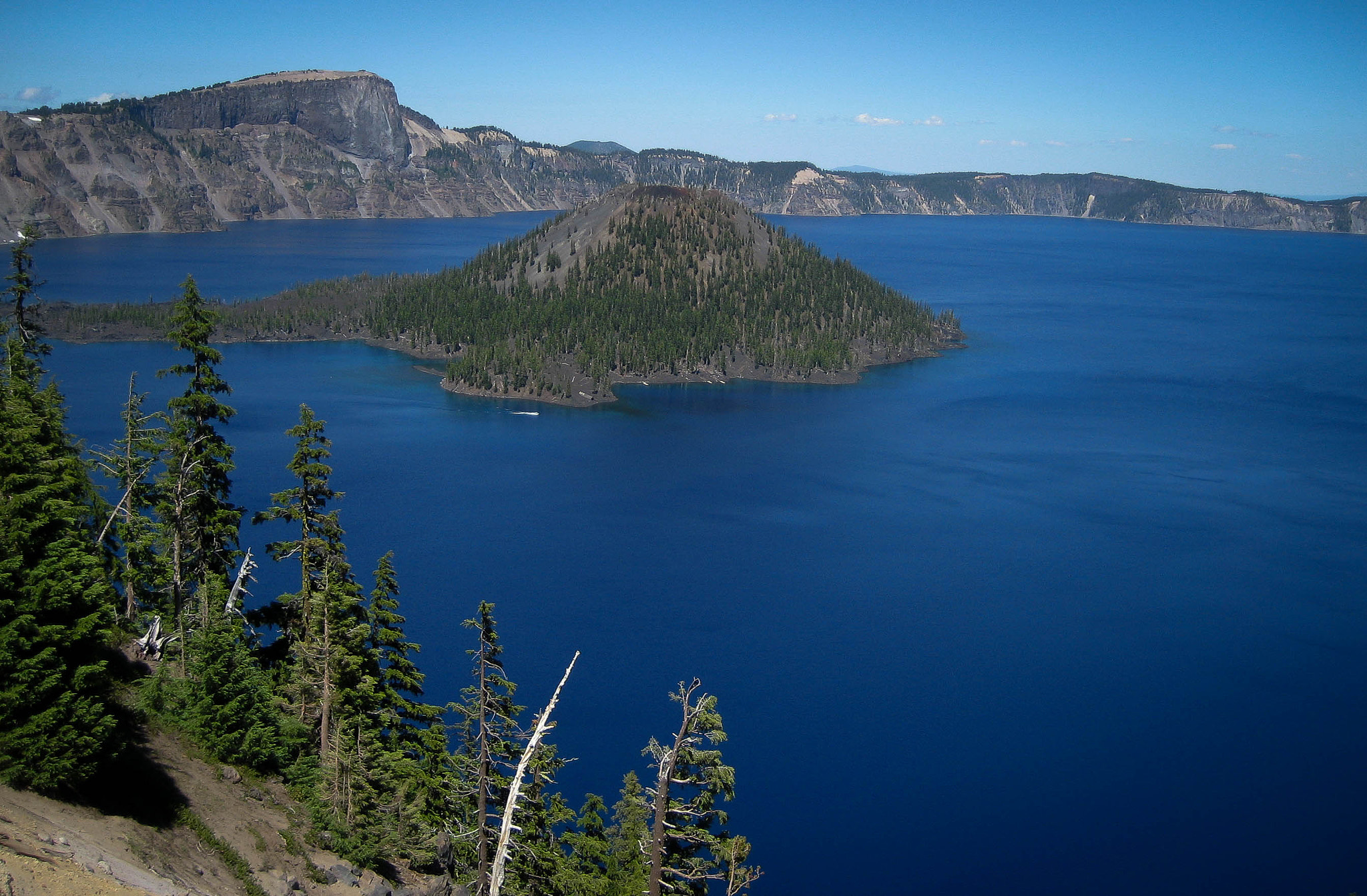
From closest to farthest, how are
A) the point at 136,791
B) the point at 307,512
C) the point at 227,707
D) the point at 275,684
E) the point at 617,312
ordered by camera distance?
1. the point at 136,791
2. the point at 227,707
3. the point at 307,512
4. the point at 275,684
5. the point at 617,312

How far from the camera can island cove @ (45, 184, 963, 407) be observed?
133 m

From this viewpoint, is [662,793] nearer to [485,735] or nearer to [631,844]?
[485,735]

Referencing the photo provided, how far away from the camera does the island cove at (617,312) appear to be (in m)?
133

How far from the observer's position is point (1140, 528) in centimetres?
7675

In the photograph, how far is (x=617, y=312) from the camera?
14525 cm

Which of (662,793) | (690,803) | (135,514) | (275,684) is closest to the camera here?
(662,793)

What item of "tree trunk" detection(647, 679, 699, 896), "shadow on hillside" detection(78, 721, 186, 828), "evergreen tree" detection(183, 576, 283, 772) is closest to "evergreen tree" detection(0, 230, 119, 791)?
"shadow on hillside" detection(78, 721, 186, 828)

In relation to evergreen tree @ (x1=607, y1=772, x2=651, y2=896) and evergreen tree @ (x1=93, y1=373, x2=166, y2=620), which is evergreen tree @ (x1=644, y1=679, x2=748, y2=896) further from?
evergreen tree @ (x1=93, y1=373, x2=166, y2=620)

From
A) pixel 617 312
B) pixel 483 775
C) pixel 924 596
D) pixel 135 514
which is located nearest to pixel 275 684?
pixel 135 514

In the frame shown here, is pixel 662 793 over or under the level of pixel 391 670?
over

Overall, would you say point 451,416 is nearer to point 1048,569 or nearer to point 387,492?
point 387,492

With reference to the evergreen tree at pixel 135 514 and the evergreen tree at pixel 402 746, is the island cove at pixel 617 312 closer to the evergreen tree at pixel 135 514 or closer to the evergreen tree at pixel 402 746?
the evergreen tree at pixel 135 514

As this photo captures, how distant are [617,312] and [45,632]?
412 ft

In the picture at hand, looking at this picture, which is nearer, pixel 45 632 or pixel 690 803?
pixel 45 632
